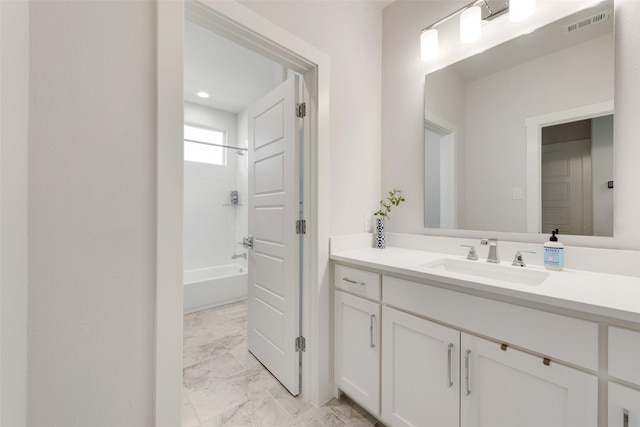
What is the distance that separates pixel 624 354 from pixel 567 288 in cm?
22

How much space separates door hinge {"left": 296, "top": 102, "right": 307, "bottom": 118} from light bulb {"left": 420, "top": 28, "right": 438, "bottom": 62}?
888 millimetres

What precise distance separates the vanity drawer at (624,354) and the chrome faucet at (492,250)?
0.64m

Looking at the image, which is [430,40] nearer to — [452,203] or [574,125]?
[574,125]

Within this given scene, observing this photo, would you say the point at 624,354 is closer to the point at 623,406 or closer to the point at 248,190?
the point at 623,406

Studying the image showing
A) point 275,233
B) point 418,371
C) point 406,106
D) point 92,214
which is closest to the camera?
point 92,214

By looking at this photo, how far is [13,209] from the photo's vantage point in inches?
26.0

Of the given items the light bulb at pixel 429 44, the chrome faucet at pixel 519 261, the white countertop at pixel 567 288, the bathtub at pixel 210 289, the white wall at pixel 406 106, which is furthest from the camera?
the bathtub at pixel 210 289

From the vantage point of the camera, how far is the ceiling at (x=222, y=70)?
232cm

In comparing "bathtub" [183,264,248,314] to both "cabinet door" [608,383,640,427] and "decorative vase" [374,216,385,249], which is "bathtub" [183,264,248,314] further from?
"cabinet door" [608,383,640,427]

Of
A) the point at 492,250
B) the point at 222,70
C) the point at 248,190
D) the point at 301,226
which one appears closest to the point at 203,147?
the point at 222,70

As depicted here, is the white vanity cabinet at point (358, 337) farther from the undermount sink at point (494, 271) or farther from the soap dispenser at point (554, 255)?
the soap dispenser at point (554, 255)

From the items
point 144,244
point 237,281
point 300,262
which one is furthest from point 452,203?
point 237,281

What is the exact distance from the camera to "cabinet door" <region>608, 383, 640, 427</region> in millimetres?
687

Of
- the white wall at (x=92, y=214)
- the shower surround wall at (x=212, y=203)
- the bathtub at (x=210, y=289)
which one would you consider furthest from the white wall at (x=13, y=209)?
the shower surround wall at (x=212, y=203)
